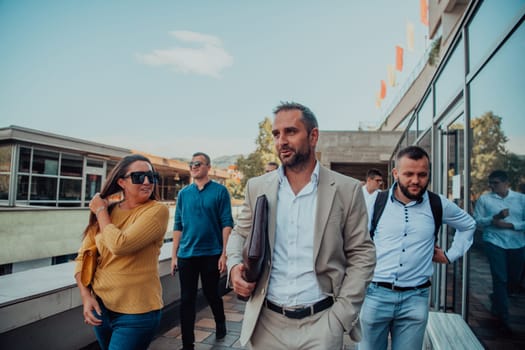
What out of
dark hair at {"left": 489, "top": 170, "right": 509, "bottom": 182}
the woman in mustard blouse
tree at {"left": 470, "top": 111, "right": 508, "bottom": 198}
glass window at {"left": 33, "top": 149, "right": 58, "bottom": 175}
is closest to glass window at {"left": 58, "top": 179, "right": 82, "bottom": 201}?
glass window at {"left": 33, "top": 149, "right": 58, "bottom": 175}

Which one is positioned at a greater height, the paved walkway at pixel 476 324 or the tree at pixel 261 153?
the tree at pixel 261 153

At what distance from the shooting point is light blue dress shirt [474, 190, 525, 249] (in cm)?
210

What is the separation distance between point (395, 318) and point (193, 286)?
2.13 m

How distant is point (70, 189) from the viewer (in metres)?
19.6

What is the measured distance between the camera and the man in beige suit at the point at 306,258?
1692mm

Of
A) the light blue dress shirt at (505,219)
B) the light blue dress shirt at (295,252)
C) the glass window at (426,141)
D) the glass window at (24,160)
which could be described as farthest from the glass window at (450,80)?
the glass window at (24,160)

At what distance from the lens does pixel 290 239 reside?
182 centimetres

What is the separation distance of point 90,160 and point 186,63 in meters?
28.3

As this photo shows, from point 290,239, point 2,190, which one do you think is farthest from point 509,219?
point 2,190

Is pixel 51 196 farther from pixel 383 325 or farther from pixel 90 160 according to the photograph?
pixel 383 325

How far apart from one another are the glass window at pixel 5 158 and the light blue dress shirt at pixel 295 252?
62.2 ft

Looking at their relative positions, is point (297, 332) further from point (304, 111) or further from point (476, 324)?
point (476, 324)

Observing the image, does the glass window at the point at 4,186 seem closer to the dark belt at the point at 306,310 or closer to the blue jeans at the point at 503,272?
the dark belt at the point at 306,310

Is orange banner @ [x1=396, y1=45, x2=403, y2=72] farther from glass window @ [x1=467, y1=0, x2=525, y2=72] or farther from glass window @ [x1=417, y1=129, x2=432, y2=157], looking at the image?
glass window @ [x1=467, y1=0, x2=525, y2=72]
